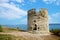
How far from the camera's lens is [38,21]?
86.4 ft

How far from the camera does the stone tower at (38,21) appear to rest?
26.2 meters

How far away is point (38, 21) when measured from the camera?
26.3m

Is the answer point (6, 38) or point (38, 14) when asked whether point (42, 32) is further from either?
point (6, 38)

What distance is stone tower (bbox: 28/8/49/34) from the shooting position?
26203mm

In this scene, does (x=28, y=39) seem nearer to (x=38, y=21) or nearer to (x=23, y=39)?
(x=23, y=39)

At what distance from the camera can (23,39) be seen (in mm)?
20375

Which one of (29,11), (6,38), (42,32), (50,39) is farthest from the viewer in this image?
(29,11)

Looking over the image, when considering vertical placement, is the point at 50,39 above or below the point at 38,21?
below

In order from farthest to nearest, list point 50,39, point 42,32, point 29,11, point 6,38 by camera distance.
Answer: point 29,11 < point 42,32 < point 50,39 < point 6,38

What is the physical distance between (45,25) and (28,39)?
21.7 ft

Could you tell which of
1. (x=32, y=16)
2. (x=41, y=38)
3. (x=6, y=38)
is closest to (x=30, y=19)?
(x=32, y=16)

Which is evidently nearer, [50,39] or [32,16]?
[50,39]

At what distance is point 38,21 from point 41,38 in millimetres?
5254

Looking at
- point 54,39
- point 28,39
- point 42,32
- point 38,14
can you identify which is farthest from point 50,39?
point 38,14
